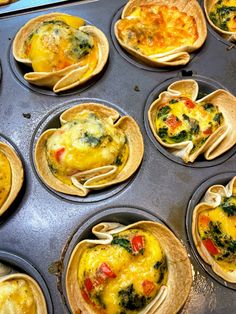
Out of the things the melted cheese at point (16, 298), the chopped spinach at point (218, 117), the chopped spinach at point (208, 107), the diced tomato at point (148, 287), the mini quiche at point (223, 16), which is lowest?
the melted cheese at point (16, 298)

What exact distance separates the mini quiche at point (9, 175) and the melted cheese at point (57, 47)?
0.63 meters

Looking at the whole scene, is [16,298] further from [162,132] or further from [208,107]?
[208,107]

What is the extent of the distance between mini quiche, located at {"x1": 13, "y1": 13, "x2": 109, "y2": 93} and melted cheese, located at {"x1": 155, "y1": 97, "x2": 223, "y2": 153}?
0.55 meters

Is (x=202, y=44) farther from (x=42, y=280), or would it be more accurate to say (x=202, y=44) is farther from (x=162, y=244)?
(x=42, y=280)

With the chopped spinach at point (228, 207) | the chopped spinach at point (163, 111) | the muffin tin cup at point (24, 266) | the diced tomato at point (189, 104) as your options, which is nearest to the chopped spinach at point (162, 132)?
the chopped spinach at point (163, 111)

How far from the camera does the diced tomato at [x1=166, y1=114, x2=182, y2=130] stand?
258 cm

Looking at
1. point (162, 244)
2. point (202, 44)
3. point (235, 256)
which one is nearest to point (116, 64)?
point (202, 44)

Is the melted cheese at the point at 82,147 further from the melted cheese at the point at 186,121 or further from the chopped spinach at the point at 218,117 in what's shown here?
the chopped spinach at the point at 218,117

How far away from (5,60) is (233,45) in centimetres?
167

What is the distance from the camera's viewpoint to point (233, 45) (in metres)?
2.92

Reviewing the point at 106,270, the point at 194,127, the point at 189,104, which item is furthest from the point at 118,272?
the point at 189,104

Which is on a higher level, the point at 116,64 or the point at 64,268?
the point at 116,64

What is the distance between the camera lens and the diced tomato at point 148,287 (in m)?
2.10

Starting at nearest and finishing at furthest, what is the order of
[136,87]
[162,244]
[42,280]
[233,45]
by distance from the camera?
[42,280]
[162,244]
[136,87]
[233,45]
